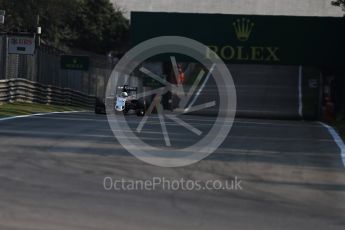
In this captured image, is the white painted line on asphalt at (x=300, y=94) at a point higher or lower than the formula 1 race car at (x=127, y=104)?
higher

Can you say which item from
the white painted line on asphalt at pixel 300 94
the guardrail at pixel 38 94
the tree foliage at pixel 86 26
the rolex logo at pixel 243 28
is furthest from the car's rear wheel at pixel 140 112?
the tree foliage at pixel 86 26

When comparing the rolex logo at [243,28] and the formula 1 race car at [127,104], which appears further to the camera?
the rolex logo at [243,28]

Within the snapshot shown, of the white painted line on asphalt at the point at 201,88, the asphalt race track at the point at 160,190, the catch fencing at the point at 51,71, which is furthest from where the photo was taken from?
the white painted line on asphalt at the point at 201,88

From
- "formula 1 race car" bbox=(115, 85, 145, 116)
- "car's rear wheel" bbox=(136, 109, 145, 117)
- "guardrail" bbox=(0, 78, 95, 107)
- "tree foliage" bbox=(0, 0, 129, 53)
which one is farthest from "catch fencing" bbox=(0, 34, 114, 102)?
"car's rear wheel" bbox=(136, 109, 145, 117)

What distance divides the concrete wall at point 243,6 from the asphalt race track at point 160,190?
74.1 m

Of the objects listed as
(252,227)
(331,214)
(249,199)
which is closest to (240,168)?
(249,199)

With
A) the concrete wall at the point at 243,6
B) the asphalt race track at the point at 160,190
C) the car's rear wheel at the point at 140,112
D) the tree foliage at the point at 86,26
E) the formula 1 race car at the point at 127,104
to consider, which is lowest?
the asphalt race track at the point at 160,190

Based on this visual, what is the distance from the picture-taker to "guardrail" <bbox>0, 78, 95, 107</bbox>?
31.6 metres

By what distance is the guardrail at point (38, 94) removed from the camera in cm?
3158

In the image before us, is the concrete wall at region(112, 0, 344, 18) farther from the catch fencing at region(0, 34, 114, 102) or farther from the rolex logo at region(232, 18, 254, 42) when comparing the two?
the rolex logo at region(232, 18, 254, 42)

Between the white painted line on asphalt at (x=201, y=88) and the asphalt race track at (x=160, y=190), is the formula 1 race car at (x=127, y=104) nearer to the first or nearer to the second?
the asphalt race track at (x=160, y=190)

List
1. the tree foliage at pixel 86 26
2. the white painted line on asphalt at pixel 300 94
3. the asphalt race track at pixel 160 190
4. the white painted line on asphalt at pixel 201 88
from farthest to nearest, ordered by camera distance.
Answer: the tree foliage at pixel 86 26 < the white painted line on asphalt at pixel 201 88 < the white painted line on asphalt at pixel 300 94 < the asphalt race track at pixel 160 190

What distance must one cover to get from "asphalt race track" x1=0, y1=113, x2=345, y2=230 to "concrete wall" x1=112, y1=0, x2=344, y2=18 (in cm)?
7413

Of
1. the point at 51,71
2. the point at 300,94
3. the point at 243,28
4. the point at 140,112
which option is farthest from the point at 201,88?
the point at 140,112
